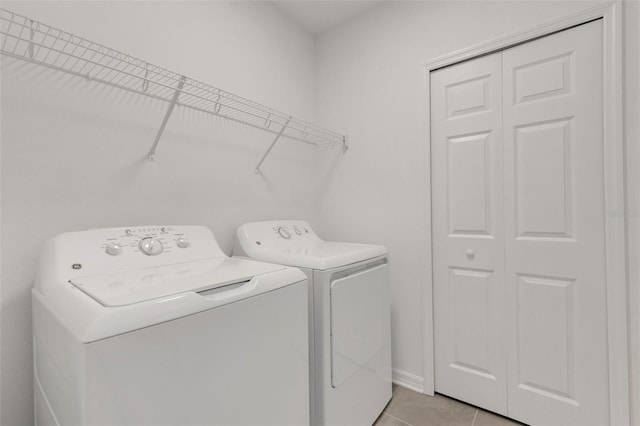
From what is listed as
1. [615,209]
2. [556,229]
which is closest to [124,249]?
[556,229]

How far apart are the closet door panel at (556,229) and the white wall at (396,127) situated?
0.33 meters

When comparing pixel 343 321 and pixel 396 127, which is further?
pixel 396 127

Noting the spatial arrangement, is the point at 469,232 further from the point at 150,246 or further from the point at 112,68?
the point at 112,68

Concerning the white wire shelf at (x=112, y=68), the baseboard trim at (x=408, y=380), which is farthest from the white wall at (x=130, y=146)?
the baseboard trim at (x=408, y=380)

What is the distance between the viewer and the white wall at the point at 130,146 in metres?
1.07

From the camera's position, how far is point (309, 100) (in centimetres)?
243

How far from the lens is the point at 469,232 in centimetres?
179

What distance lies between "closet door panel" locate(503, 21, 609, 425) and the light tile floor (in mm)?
168

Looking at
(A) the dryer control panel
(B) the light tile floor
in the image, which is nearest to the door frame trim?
(B) the light tile floor

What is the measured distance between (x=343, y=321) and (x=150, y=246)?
90 cm

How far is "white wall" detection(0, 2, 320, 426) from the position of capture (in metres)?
1.07

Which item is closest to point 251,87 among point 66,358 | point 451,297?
point 66,358

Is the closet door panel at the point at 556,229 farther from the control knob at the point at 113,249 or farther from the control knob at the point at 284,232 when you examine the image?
the control knob at the point at 113,249

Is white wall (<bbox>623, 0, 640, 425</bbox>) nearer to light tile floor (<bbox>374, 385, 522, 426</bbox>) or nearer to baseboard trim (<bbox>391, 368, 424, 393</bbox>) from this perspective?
light tile floor (<bbox>374, 385, 522, 426</bbox>)
